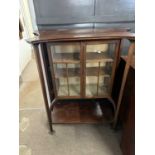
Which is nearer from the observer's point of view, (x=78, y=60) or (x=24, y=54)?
(x=78, y=60)

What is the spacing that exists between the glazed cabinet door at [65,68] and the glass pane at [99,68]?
3.9 inches

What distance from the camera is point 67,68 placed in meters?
1.38

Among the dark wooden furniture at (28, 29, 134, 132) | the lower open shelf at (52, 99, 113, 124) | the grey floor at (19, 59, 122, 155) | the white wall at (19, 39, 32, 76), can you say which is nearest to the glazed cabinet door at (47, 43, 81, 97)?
the dark wooden furniture at (28, 29, 134, 132)

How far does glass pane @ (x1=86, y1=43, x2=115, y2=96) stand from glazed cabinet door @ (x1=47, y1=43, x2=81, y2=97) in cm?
10

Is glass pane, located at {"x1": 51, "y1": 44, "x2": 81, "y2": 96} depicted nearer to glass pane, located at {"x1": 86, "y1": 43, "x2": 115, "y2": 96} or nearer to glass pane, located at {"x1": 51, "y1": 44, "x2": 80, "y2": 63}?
glass pane, located at {"x1": 51, "y1": 44, "x2": 80, "y2": 63}

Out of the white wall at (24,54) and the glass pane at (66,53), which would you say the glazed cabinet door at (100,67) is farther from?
the white wall at (24,54)

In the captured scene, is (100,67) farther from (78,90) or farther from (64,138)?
(64,138)

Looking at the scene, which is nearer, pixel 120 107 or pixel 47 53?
pixel 47 53

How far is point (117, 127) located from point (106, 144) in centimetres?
25

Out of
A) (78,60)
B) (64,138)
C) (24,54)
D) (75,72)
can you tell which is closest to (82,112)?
(64,138)

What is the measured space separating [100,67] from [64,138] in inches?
32.3
